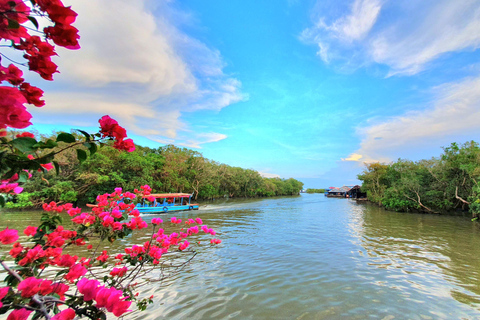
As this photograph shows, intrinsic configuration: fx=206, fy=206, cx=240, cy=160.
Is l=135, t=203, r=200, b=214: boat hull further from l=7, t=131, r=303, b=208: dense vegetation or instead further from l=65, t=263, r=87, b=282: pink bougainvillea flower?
l=65, t=263, r=87, b=282: pink bougainvillea flower

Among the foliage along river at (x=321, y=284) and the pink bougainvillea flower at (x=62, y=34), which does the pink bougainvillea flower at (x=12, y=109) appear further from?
the foliage along river at (x=321, y=284)

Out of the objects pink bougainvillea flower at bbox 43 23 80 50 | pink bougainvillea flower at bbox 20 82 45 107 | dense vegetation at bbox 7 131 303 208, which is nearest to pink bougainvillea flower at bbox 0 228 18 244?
pink bougainvillea flower at bbox 20 82 45 107

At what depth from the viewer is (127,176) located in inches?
926

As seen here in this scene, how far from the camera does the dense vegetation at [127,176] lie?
60.5 feet

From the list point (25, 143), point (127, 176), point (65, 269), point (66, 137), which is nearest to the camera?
point (25, 143)

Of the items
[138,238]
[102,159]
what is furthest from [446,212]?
[102,159]

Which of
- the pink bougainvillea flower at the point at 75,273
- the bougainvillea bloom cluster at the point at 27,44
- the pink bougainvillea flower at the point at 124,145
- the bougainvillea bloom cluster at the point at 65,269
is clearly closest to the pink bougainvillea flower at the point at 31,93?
the bougainvillea bloom cluster at the point at 27,44

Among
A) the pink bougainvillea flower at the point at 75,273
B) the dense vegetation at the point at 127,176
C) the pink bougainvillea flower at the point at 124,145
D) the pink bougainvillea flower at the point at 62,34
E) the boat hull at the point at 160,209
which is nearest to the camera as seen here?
the pink bougainvillea flower at the point at 62,34

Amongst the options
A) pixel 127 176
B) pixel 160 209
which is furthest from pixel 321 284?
pixel 127 176

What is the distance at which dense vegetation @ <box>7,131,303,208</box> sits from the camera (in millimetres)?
18438

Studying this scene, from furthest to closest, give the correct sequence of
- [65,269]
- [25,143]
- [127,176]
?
[127,176] → [65,269] → [25,143]

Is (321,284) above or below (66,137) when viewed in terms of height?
below

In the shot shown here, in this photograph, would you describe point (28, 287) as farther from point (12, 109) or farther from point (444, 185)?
point (444, 185)

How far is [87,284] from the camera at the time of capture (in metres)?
1.18
